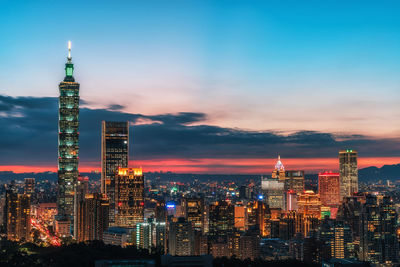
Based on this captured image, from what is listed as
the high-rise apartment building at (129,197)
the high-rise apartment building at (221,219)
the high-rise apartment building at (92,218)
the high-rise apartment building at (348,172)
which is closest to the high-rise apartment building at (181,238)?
the high-rise apartment building at (221,219)

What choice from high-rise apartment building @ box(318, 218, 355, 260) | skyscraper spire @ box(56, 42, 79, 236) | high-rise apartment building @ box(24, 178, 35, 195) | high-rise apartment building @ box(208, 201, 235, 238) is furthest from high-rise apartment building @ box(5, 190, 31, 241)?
high-rise apartment building @ box(24, 178, 35, 195)

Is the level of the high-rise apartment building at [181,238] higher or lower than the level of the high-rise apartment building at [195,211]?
lower

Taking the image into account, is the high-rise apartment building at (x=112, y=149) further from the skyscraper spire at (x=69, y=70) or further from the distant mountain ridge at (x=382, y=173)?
the distant mountain ridge at (x=382, y=173)

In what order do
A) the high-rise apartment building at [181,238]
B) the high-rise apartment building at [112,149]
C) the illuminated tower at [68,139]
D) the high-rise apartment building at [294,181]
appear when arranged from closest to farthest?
1. the high-rise apartment building at [181,238]
2. the illuminated tower at [68,139]
3. the high-rise apartment building at [112,149]
4. the high-rise apartment building at [294,181]

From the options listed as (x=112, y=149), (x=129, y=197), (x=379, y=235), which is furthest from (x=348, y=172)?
(x=379, y=235)

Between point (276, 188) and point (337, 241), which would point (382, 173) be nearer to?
point (276, 188)

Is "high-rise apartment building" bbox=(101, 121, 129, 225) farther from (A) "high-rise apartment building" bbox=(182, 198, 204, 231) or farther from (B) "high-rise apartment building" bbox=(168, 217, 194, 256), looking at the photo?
(B) "high-rise apartment building" bbox=(168, 217, 194, 256)

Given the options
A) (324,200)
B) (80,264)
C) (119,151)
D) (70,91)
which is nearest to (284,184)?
(324,200)
